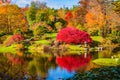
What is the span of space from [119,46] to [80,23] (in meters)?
21.0

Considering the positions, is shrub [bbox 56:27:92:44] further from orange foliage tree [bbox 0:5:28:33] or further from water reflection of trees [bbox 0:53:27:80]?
water reflection of trees [bbox 0:53:27:80]

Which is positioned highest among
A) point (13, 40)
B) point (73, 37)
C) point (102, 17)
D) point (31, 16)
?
point (31, 16)

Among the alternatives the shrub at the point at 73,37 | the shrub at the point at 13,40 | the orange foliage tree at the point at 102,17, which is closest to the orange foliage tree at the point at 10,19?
the shrub at the point at 13,40

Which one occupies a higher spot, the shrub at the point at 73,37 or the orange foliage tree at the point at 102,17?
the orange foliage tree at the point at 102,17

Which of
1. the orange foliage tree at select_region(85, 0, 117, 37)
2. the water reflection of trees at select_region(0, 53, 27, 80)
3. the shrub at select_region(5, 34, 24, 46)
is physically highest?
the orange foliage tree at select_region(85, 0, 117, 37)

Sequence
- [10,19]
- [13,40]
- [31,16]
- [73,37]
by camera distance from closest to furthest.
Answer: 1. [73,37]
2. [13,40]
3. [10,19]
4. [31,16]

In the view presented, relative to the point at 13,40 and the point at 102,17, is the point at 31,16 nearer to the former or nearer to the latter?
the point at 13,40

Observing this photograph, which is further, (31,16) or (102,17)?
(31,16)

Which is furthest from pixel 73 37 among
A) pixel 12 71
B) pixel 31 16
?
pixel 12 71

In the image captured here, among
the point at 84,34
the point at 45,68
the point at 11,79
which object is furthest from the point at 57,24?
the point at 11,79

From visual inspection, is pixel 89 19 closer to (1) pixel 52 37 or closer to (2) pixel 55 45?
(1) pixel 52 37

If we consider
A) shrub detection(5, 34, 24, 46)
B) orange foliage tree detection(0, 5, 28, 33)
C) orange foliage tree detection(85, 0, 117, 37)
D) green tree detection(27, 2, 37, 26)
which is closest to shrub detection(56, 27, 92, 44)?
orange foliage tree detection(85, 0, 117, 37)

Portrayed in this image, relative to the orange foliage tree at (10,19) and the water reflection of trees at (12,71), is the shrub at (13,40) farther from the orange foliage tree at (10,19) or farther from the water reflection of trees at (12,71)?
the water reflection of trees at (12,71)

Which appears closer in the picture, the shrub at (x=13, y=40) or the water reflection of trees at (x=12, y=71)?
the water reflection of trees at (x=12, y=71)
